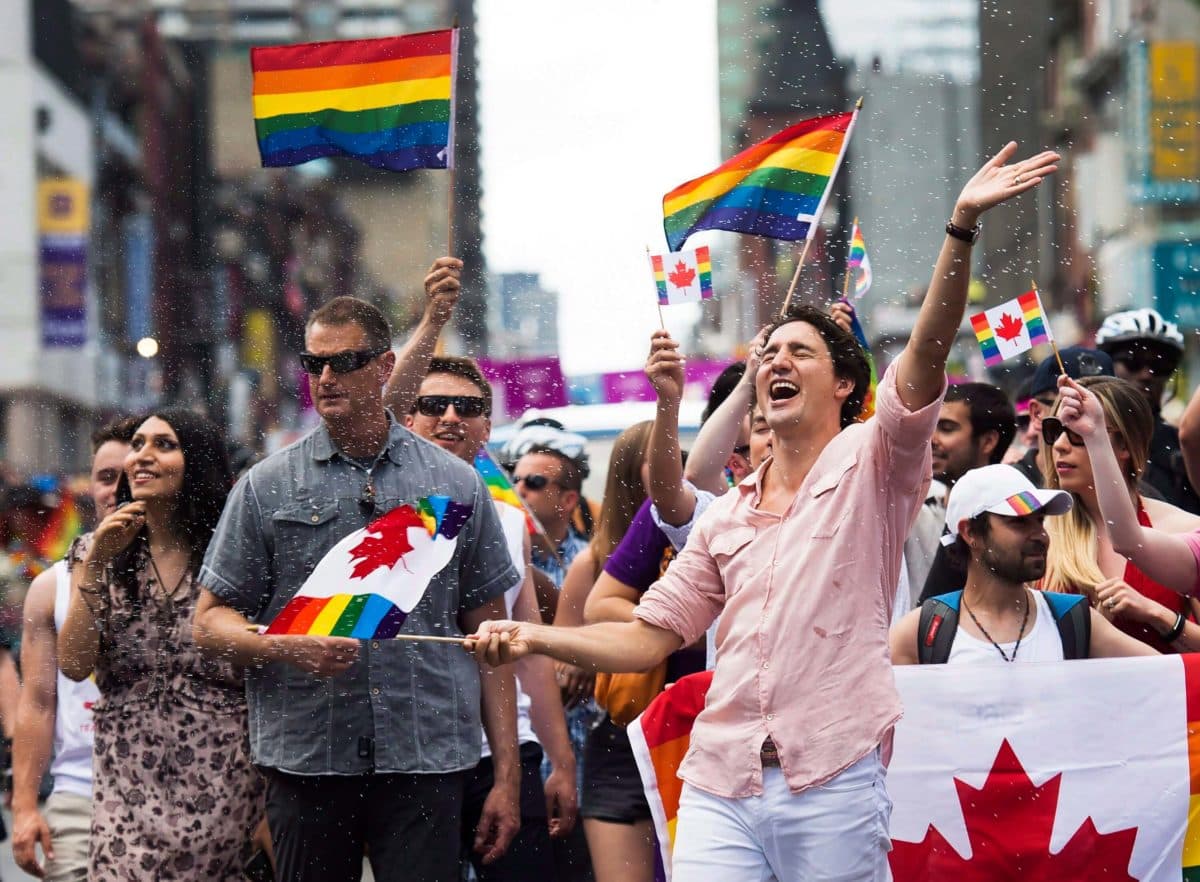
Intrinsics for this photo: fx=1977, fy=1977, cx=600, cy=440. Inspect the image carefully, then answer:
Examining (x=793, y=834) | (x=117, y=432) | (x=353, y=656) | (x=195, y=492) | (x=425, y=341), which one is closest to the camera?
(x=793, y=834)

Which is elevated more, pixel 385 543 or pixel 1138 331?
pixel 1138 331

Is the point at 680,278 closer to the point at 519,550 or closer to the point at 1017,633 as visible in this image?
the point at 519,550

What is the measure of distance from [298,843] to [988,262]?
187ft

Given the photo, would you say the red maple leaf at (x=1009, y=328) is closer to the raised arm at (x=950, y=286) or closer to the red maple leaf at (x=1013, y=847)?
the red maple leaf at (x=1013, y=847)

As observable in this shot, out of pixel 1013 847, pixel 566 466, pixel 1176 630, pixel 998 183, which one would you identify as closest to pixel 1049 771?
pixel 1013 847

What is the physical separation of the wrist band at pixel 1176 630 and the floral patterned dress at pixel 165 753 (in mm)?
2671

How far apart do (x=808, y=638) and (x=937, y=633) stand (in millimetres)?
1342

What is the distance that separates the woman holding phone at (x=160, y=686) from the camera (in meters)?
5.59

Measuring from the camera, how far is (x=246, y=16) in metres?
109

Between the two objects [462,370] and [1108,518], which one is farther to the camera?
[462,370]

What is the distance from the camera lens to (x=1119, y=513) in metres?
5.59

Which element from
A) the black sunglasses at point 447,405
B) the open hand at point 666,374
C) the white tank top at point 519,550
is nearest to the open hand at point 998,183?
the open hand at point 666,374

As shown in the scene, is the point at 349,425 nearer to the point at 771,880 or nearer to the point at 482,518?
the point at 482,518

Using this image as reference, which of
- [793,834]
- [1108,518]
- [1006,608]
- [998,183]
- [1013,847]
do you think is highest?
[998,183]
